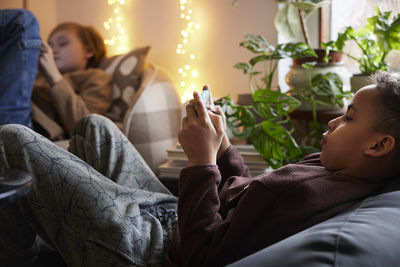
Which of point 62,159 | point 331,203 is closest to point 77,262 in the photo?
point 62,159

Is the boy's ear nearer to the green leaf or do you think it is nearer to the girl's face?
the green leaf

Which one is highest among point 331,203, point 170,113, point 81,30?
point 81,30

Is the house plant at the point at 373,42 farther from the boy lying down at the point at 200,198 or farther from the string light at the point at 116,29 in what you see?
the string light at the point at 116,29

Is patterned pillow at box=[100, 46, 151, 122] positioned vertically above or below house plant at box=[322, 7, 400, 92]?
below

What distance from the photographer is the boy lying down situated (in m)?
0.78

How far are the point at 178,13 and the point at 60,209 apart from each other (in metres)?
1.49

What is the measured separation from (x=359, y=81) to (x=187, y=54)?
3.00 feet

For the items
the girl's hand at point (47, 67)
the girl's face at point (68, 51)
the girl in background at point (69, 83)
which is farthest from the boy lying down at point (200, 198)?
the girl's face at point (68, 51)

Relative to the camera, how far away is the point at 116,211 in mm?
888

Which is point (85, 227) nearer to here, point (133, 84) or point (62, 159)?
point (62, 159)

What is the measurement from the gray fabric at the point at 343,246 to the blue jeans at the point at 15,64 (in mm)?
1332

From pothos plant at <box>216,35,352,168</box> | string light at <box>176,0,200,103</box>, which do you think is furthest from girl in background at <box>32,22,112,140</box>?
pothos plant at <box>216,35,352,168</box>

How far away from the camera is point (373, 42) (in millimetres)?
1443

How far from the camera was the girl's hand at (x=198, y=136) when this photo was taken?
85cm
